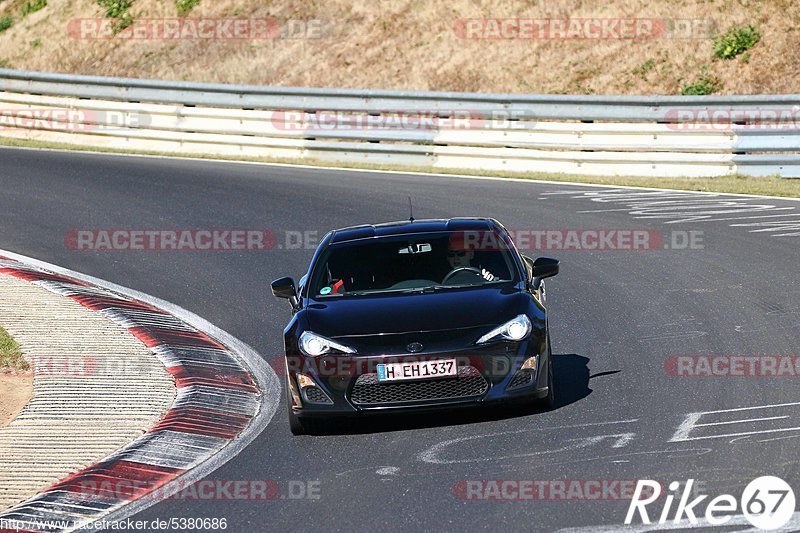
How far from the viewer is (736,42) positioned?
24.7 m

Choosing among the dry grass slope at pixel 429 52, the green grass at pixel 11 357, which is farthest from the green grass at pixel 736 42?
the green grass at pixel 11 357

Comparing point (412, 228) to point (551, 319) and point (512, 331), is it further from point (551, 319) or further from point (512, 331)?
point (551, 319)

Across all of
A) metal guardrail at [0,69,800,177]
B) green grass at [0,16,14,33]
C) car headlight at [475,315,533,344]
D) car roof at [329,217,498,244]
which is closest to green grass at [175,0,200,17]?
green grass at [0,16,14,33]

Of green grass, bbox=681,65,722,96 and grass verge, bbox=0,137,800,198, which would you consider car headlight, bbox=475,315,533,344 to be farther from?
green grass, bbox=681,65,722,96

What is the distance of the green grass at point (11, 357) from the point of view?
10.8m

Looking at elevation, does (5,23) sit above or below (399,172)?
above

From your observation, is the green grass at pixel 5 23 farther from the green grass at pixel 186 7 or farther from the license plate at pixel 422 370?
the license plate at pixel 422 370

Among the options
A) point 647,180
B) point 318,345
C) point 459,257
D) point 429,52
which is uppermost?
point 429,52

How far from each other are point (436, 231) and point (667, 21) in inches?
678

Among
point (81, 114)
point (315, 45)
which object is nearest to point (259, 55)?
point (315, 45)

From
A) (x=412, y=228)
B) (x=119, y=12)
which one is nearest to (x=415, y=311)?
(x=412, y=228)

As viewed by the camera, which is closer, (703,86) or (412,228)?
(412,228)

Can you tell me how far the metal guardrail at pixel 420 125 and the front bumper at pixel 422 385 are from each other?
12.9 metres

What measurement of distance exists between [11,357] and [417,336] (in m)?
4.18
